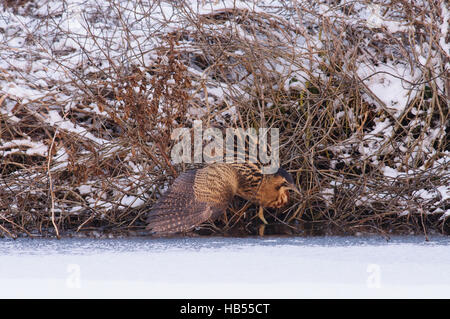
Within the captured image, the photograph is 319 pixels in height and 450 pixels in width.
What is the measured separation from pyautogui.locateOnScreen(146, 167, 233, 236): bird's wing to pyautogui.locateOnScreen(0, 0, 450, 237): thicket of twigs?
237 mm

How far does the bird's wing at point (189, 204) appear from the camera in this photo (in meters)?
3.60

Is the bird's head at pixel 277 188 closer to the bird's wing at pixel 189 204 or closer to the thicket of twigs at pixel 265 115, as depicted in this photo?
the thicket of twigs at pixel 265 115

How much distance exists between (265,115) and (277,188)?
0.69 metres

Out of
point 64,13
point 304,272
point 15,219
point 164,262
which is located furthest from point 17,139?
point 304,272

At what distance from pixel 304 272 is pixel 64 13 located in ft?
10.9

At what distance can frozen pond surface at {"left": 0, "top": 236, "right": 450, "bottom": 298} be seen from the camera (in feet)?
8.35

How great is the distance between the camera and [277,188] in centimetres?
383

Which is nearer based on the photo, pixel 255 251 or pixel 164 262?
pixel 164 262

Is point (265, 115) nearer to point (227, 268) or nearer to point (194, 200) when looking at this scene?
point (194, 200)

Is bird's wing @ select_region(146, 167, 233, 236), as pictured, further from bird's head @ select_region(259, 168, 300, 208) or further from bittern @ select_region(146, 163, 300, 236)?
bird's head @ select_region(259, 168, 300, 208)

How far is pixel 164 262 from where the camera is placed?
9.94 ft

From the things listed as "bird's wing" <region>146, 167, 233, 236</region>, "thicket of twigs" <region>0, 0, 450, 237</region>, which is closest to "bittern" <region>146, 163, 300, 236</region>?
"bird's wing" <region>146, 167, 233, 236</region>

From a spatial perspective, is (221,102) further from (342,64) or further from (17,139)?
(17,139)

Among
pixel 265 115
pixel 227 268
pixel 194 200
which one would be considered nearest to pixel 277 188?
pixel 194 200
